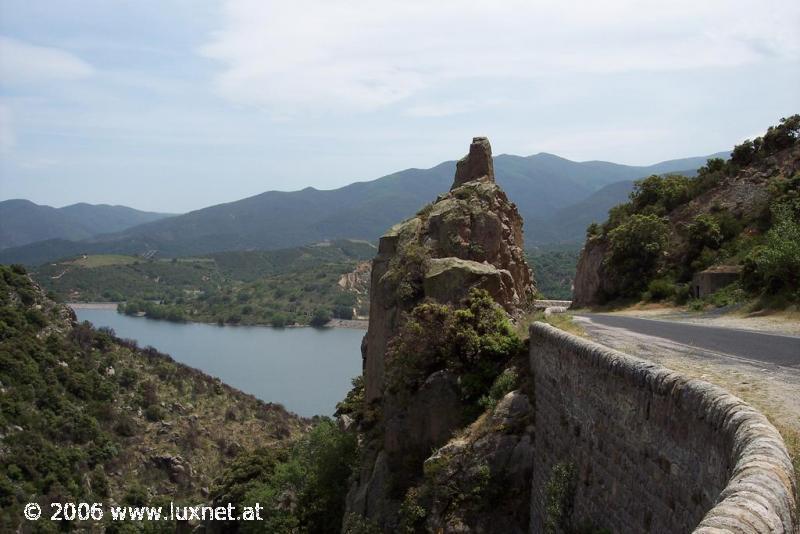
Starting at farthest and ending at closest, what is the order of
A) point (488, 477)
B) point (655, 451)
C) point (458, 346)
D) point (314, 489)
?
point (314, 489) < point (458, 346) < point (488, 477) < point (655, 451)

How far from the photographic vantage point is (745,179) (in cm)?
2895

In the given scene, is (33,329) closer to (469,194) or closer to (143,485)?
(143,485)

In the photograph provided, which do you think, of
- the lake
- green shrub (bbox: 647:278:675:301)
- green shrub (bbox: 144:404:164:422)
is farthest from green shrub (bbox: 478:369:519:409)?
the lake

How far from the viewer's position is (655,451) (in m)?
6.34

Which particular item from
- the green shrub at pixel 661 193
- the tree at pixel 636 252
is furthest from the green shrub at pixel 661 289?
the green shrub at pixel 661 193

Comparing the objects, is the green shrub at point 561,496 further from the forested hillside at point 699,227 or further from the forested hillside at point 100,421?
the forested hillside at point 100,421

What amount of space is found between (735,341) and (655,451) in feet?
20.5

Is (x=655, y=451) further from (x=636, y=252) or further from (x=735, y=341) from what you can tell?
(x=636, y=252)

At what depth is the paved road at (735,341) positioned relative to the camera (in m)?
9.78

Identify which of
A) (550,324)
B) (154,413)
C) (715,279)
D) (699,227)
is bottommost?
(154,413)

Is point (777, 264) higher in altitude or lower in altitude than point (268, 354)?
higher

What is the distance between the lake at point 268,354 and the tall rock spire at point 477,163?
5901cm

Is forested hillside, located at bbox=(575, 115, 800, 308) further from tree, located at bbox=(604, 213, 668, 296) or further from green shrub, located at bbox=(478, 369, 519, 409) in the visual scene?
green shrub, located at bbox=(478, 369, 519, 409)

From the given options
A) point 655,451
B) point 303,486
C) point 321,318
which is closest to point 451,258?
point 303,486
